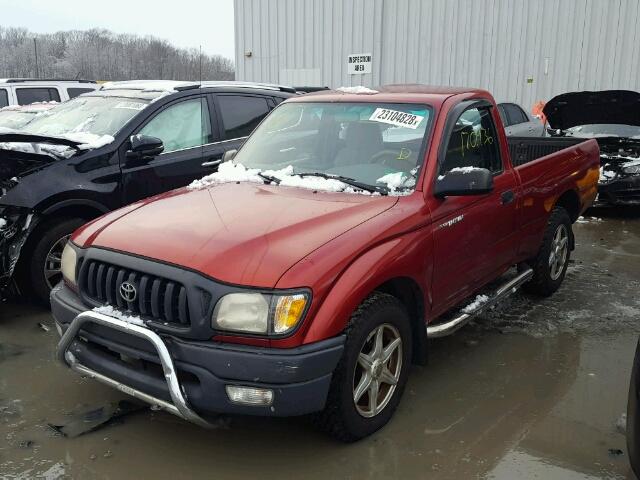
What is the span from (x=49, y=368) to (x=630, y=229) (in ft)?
24.7

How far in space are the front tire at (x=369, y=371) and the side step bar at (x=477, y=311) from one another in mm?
320

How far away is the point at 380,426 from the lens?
314 centimetres

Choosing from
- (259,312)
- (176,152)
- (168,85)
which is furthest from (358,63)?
(259,312)

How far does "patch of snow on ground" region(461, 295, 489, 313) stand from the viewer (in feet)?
12.6

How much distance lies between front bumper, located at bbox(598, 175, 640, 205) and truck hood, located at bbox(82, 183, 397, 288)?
20.9 feet

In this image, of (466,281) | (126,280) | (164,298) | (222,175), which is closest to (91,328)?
(126,280)

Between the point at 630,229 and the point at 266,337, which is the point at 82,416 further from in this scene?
the point at 630,229

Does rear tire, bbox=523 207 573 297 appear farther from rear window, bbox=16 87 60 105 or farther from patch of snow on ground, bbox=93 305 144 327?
rear window, bbox=16 87 60 105

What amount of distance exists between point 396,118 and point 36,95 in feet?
31.9

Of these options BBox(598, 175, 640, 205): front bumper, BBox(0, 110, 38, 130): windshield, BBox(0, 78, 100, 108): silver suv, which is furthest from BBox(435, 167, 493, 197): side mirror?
BBox(0, 78, 100, 108): silver suv

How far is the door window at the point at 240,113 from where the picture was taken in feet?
19.4

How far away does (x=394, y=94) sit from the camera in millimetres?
4027

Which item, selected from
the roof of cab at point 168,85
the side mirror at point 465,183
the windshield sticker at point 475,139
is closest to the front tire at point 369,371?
the side mirror at point 465,183

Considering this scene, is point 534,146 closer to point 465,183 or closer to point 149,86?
point 465,183
